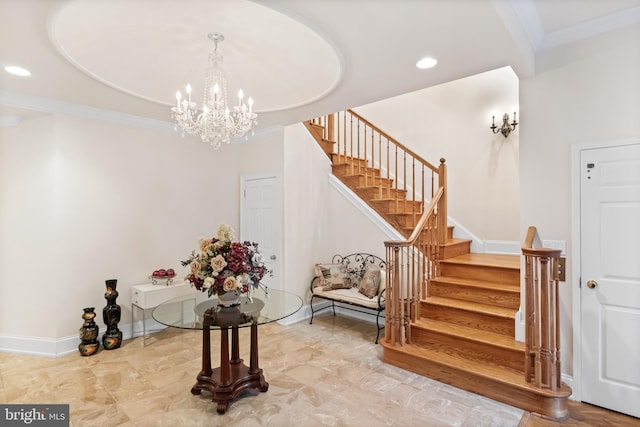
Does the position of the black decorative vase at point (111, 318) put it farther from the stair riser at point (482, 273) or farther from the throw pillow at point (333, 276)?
the stair riser at point (482, 273)

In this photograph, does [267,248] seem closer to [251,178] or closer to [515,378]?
[251,178]

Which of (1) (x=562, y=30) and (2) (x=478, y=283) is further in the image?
(2) (x=478, y=283)

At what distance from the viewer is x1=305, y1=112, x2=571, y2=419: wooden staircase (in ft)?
8.11

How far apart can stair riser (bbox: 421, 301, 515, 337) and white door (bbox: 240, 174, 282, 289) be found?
2072 mm

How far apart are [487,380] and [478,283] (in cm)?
116

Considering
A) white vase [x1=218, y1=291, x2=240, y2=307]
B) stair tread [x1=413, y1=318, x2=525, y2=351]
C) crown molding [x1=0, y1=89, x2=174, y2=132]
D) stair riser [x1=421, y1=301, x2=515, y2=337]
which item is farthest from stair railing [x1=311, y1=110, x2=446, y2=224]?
white vase [x1=218, y1=291, x2=240, y2=307]

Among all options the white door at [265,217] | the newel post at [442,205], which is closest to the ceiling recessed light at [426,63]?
the newel post at [442,205]

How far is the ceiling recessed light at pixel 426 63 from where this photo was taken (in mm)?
2465

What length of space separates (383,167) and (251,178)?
2490mm

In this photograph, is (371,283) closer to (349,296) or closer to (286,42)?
(349,296)

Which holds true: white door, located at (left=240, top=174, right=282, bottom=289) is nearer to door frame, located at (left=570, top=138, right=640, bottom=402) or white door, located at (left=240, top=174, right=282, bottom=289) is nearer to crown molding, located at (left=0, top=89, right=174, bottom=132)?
crown molding, located at (left=0, top=89, right=174, bottom=132)

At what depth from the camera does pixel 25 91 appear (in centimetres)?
315

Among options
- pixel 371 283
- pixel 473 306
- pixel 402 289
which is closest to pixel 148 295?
pixel 371 283

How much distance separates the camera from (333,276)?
14.7ft
